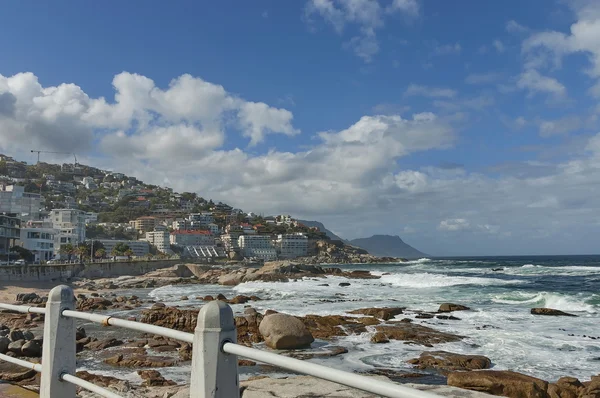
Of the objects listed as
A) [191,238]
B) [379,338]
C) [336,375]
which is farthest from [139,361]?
[191,238]

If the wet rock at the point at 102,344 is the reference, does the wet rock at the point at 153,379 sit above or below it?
above

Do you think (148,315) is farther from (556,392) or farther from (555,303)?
(555,303)

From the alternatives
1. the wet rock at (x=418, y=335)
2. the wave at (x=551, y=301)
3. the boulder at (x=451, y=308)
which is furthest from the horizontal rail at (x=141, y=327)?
the wave at (x=551, y=301)

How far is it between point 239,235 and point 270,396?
454ft

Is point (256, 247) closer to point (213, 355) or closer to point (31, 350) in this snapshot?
point (31, 350)

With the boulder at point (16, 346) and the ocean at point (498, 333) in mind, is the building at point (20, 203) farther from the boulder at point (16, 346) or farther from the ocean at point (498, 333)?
the boulder at point (16, 346)

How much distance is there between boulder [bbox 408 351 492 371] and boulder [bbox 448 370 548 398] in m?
2.16

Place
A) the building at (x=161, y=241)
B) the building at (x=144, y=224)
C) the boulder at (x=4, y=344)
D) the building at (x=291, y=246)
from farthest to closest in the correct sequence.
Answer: the building at (x=291, y=246), the building at (x=144, y=224), the building at (x=161, y=241), the boulder at (x=4, y=344)

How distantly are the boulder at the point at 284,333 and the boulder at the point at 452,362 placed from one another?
3.26 metres

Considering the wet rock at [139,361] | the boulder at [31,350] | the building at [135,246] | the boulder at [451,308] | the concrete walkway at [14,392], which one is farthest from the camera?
the building at [135,246]

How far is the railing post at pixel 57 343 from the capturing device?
3.16m

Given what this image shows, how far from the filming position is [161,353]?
12.9 meters

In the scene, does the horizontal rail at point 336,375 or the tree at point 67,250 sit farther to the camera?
the tree at point 67,250

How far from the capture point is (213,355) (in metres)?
1.96
